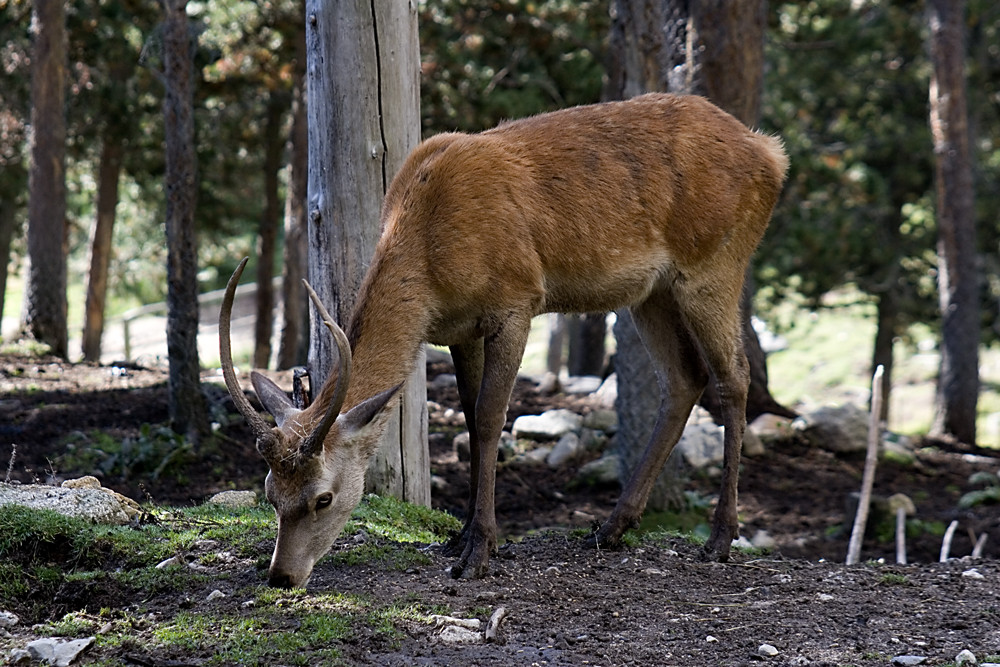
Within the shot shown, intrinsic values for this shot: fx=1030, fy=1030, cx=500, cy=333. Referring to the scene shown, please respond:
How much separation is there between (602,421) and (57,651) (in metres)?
7.34

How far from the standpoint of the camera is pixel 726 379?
5.62m

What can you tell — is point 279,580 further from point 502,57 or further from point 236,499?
Answer: point 502,57

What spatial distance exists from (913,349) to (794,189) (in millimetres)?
6123

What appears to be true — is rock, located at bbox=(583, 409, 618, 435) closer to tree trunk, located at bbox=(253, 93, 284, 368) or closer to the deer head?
the deer head

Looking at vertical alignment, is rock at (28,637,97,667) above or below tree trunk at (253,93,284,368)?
below

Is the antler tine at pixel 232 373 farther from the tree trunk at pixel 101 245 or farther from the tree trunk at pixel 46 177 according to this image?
the tree trunk at pixel 101 245

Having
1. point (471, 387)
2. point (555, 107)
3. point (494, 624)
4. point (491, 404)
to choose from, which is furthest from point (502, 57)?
point (494, 624)

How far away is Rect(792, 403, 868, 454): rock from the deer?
5.70 meters

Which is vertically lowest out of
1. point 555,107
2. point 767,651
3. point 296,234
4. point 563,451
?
point 767,651

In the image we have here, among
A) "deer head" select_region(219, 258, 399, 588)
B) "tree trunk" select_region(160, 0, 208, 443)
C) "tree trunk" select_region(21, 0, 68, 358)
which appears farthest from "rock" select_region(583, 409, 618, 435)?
"tree trunk" select_region(21, 0, 68, 358)

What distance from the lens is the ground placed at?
4.05 m

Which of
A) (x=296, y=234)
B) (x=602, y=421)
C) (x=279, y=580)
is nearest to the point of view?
(x=279, y=580)

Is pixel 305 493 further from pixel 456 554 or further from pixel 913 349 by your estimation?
pixel 913 349

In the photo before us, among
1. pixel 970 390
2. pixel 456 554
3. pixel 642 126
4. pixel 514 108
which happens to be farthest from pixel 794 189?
pixel 456 554
